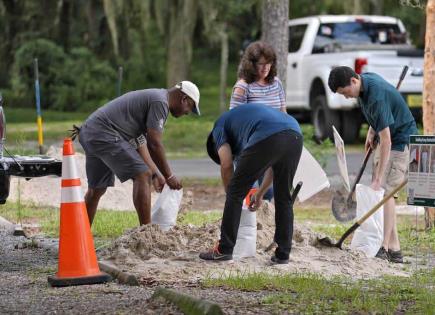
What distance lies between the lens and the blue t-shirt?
8.60 m

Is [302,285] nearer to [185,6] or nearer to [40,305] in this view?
[40,305]

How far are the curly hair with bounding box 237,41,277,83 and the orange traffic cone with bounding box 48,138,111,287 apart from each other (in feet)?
7.15

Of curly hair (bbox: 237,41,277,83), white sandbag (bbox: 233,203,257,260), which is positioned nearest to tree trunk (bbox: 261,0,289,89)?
curly hair (bbox: 237,41,277,83)

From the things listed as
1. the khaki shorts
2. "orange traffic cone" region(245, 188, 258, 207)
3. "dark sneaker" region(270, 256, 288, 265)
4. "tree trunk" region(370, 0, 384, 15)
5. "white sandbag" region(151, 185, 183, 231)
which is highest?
"tree trunk" region(370, 0, 384, 15)

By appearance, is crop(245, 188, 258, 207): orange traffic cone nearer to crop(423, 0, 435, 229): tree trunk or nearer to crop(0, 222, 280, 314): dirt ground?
crop(0, 222, 280, 314): dirt ground

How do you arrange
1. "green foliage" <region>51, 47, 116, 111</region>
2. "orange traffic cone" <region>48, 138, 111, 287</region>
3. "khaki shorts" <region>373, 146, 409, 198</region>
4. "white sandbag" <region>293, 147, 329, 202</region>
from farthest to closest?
"green foliage" <region>51, 47, 116, 111</region> < "white sandbag" <region>293, 147, 329, 202</region> < "khaki shorts" <region>373, 146, 409, 198</region> < "orange traffic cone" <region>48, 138, 111, 287</region>

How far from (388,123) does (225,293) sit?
243cm

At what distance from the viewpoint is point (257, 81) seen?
33.7ft

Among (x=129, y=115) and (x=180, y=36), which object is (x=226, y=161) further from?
(x=180, y=36)

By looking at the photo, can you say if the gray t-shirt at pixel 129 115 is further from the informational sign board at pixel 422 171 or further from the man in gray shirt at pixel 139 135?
the informational sign board at pixel 422 171

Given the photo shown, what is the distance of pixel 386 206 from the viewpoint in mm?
9930

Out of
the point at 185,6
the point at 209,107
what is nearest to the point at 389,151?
the point at 185,6

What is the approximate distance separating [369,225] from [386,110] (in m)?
0.95

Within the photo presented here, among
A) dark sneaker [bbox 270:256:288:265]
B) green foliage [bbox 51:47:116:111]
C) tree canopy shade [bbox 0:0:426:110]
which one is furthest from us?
green foliage [bbox 51:47:116:111]
